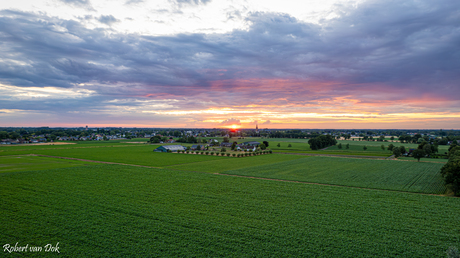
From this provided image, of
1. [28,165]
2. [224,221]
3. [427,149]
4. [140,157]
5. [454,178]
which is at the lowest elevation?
[140,157]

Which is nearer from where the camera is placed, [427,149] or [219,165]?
[219,165]

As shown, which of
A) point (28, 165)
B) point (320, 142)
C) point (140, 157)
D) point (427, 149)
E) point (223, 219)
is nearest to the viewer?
point (223, 219)

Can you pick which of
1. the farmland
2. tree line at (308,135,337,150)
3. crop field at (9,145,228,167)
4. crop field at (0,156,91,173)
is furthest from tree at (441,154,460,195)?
tree line at (308,135,337,150)

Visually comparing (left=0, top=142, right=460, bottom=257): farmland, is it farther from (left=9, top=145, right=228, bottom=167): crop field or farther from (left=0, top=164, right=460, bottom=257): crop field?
(left=9, top=145, right=228, bottom=167): crop field

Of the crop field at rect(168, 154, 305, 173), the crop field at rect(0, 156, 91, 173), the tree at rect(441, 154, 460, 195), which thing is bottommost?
the crop field at rect(168, 154, 305, 173)

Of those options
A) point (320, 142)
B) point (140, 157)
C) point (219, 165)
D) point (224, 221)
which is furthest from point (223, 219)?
point (320, 142)

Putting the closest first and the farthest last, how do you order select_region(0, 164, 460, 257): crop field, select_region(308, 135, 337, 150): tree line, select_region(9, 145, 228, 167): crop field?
select_region(0, 164, 460, 257): crop field
select_region(9, 145, 228, 167): crop field
select_region(308, 135, 337, 150): tree line

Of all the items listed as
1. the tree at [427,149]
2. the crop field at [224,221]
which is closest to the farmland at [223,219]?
the crop field at [224,221]

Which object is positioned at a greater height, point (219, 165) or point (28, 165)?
point (28, 165)

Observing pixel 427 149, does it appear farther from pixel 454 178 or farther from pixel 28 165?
pixel 28 165

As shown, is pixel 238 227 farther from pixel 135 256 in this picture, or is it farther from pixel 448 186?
pixel 448 186

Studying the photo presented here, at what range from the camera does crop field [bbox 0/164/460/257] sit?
16656 millimetres

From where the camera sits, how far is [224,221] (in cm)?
2114

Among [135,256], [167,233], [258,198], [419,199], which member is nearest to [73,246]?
[135,256]
